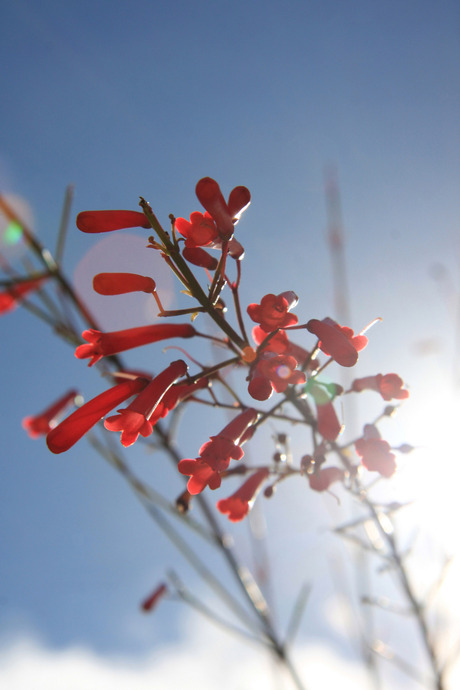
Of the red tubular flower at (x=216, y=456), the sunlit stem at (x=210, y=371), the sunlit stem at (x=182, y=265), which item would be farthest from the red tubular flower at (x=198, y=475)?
the sunlit stem at (x=182, y=265)

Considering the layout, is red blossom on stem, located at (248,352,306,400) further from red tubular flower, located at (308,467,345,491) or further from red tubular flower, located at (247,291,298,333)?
red tubular flower, located at (308,467,345,491)

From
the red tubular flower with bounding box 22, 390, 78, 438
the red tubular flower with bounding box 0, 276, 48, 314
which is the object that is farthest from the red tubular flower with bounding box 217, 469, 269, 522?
the red tubular flower with bounding box 22, 390, 78, 438

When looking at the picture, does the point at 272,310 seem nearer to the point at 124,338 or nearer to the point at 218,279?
the point at 218,279

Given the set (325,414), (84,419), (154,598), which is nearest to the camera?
(84,419)

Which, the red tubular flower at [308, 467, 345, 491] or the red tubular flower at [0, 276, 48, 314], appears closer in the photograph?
the red tubular flower at [308, 467, 345, 491]

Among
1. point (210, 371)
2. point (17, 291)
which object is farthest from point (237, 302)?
point (17, 291)

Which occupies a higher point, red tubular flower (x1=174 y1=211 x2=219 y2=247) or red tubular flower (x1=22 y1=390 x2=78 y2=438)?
red tubular flower (x1=174 y1=211 x2=219 y2=247)

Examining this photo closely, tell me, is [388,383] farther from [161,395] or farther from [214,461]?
[161,395]
